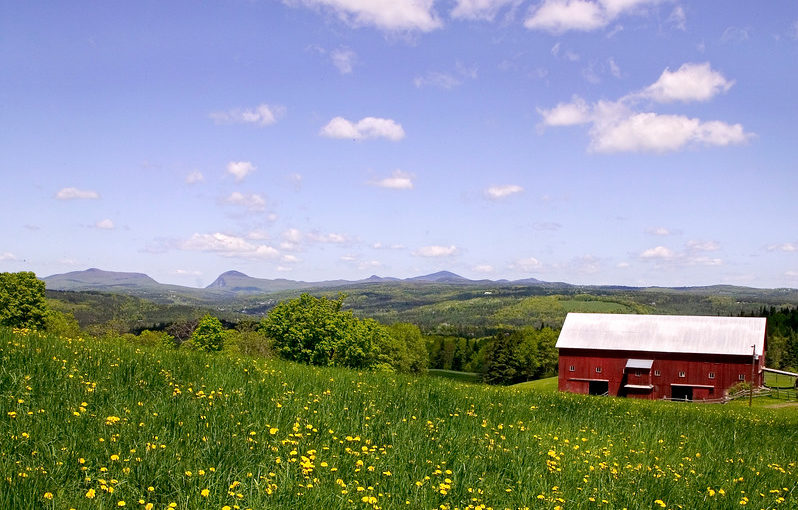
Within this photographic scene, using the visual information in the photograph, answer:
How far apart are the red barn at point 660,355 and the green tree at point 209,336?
136ft

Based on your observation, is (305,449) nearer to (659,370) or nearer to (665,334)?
(659,370)

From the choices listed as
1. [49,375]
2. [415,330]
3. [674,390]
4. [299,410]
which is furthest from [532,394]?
[415,330]

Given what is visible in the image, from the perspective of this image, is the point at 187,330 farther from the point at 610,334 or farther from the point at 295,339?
the point at 610,334

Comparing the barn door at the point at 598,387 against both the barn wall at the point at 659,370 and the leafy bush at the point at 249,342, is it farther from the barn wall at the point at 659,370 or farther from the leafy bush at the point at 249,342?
the leafy bush at the point at 249,342

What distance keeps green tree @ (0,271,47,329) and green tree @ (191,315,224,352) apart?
18.1m

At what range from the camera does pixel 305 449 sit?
713cm

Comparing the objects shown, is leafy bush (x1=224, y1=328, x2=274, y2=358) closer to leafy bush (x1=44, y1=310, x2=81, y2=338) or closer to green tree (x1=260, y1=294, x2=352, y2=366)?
green tree (x1=260, y1=294, x2=352, y2=366)

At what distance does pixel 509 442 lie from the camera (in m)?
8.90

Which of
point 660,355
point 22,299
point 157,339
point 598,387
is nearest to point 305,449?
point 660,355

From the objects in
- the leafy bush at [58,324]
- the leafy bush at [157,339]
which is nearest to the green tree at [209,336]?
the leafy bush at [157,339]

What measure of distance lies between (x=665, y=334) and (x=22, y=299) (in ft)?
205

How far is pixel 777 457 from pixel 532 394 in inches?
270

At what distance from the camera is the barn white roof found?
189ft

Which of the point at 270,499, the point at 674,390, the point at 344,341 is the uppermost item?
the point at 270,499
